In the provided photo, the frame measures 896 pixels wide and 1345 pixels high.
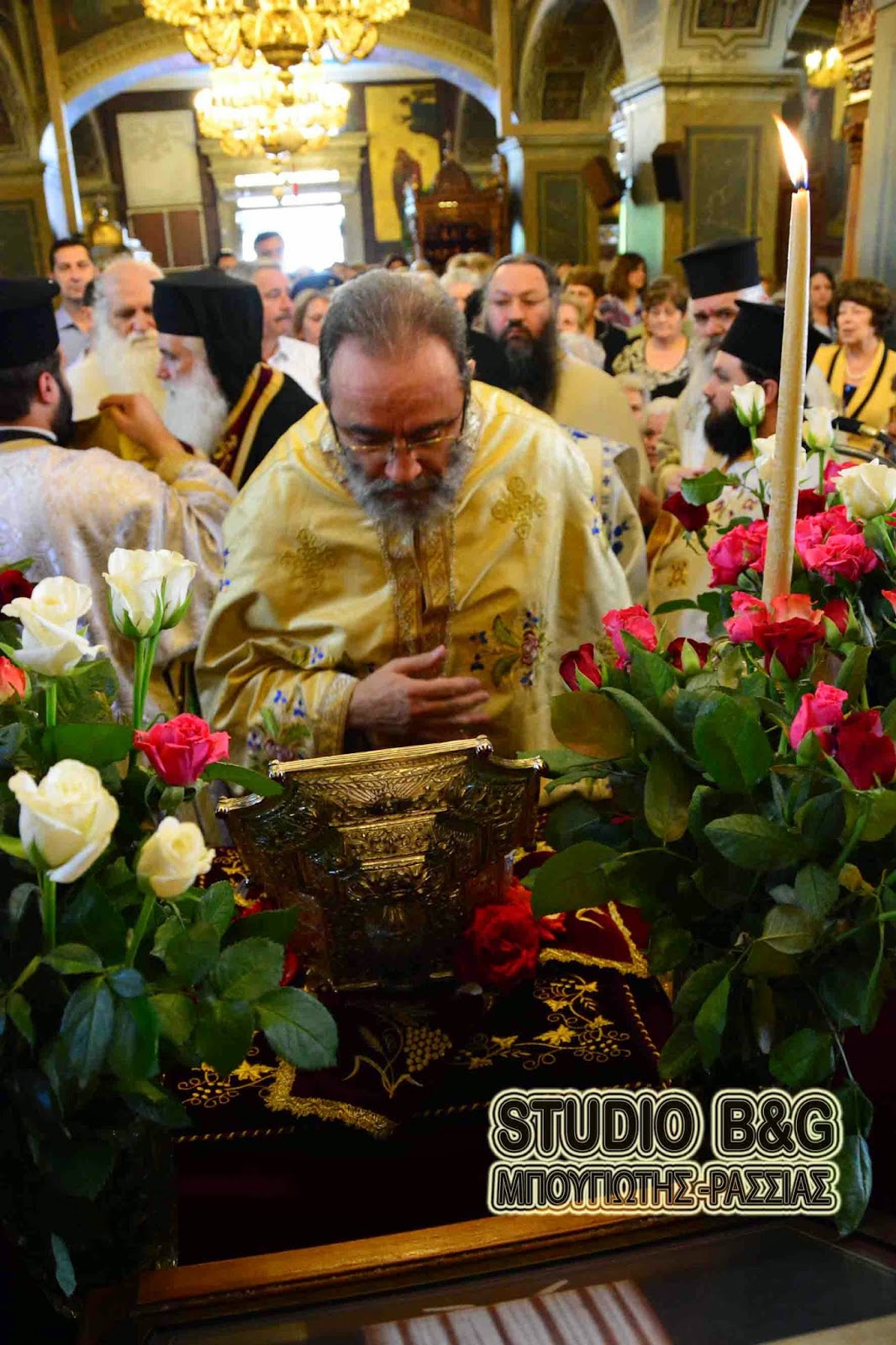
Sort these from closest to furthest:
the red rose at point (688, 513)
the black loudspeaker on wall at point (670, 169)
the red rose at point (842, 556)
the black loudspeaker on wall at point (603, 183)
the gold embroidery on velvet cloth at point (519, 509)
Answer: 1. the red rose at point (842, 556)
2. the red rose at point (688, 513)
3. the gold embroidery on velvet cloth at point (519, 509)
4. the black loudspeaker on wall at point (670, 169)
5. the black loudspeaker on wall at point (603, 183)

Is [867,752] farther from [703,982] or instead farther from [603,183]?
[603,183]

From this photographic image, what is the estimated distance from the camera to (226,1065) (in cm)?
76

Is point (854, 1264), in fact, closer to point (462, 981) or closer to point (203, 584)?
point (462, 981)

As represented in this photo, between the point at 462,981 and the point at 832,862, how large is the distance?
620 millimetres

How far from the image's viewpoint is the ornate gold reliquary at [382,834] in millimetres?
1241

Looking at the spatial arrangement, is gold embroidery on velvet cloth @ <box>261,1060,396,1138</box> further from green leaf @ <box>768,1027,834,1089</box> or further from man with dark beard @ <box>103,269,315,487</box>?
man with dark beard @ <box>103,269,315,487</box>

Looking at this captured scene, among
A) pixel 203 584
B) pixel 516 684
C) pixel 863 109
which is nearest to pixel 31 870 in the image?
pixel 516 684

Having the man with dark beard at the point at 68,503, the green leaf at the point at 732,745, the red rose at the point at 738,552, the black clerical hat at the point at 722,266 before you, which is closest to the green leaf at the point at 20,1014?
the green leaf at the point at 732,745

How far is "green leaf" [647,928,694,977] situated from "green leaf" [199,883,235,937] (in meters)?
0.32

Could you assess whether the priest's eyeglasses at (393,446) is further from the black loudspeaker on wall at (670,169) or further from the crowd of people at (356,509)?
the black loudspeaker on wall at (670,169)

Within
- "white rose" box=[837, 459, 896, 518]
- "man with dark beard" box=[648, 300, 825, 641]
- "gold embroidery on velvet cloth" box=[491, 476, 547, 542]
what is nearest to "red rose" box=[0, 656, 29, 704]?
"white rose" box=[837, 459, 896, 518]

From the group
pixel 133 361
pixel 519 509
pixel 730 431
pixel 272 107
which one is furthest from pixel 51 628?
pixel 272 107

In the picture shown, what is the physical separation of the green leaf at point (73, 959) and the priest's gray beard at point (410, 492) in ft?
4.17

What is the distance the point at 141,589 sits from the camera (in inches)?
35.1
